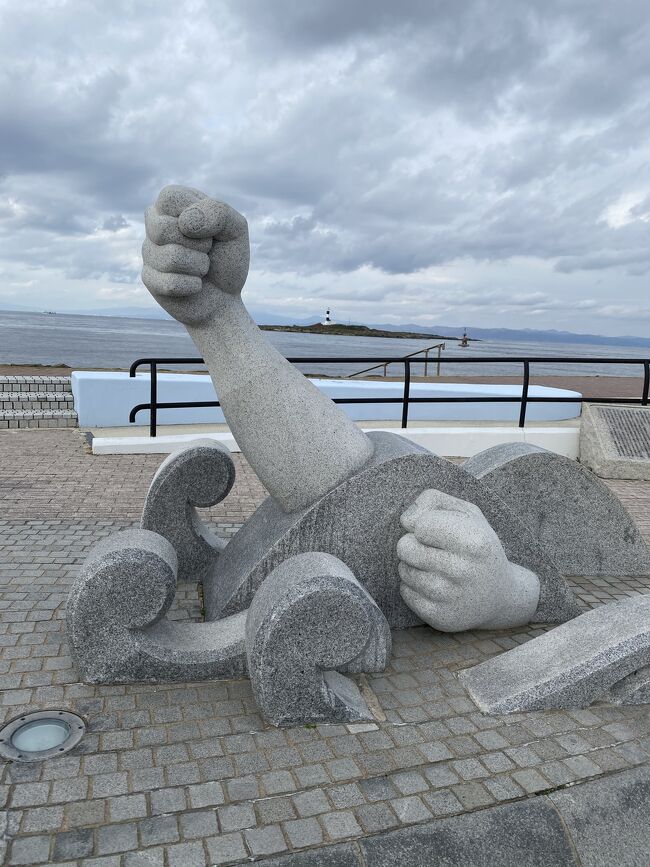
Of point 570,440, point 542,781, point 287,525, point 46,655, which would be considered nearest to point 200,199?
point 287,525

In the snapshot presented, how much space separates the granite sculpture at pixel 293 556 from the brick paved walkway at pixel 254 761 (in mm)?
159

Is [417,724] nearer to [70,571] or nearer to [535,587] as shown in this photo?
[535,587]

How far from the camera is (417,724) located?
118 inches

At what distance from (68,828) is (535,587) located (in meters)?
2.67

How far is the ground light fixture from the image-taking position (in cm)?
268

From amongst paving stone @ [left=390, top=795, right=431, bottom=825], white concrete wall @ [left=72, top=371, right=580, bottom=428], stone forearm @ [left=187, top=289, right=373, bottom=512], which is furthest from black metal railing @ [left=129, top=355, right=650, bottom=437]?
paving stone @ [left=390, top=795, right=431, bottom=825]

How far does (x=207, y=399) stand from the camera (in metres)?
11.0

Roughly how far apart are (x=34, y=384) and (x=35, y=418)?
1311mm

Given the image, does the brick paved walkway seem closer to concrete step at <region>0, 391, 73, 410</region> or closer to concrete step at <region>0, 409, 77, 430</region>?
concrete step at <region>0, 409, 77, 430</region>

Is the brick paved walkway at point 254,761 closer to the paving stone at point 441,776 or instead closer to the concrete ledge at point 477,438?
the paving stone at point 441,776

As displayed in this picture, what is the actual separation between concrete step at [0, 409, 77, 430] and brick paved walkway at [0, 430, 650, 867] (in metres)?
6.57

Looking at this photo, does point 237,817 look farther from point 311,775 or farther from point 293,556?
point 293,556

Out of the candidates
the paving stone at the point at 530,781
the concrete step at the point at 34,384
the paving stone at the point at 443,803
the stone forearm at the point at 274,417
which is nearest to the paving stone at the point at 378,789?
the paving stone at the point at 443,803

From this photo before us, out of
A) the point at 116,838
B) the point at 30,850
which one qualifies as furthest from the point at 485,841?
the point at 30,850
